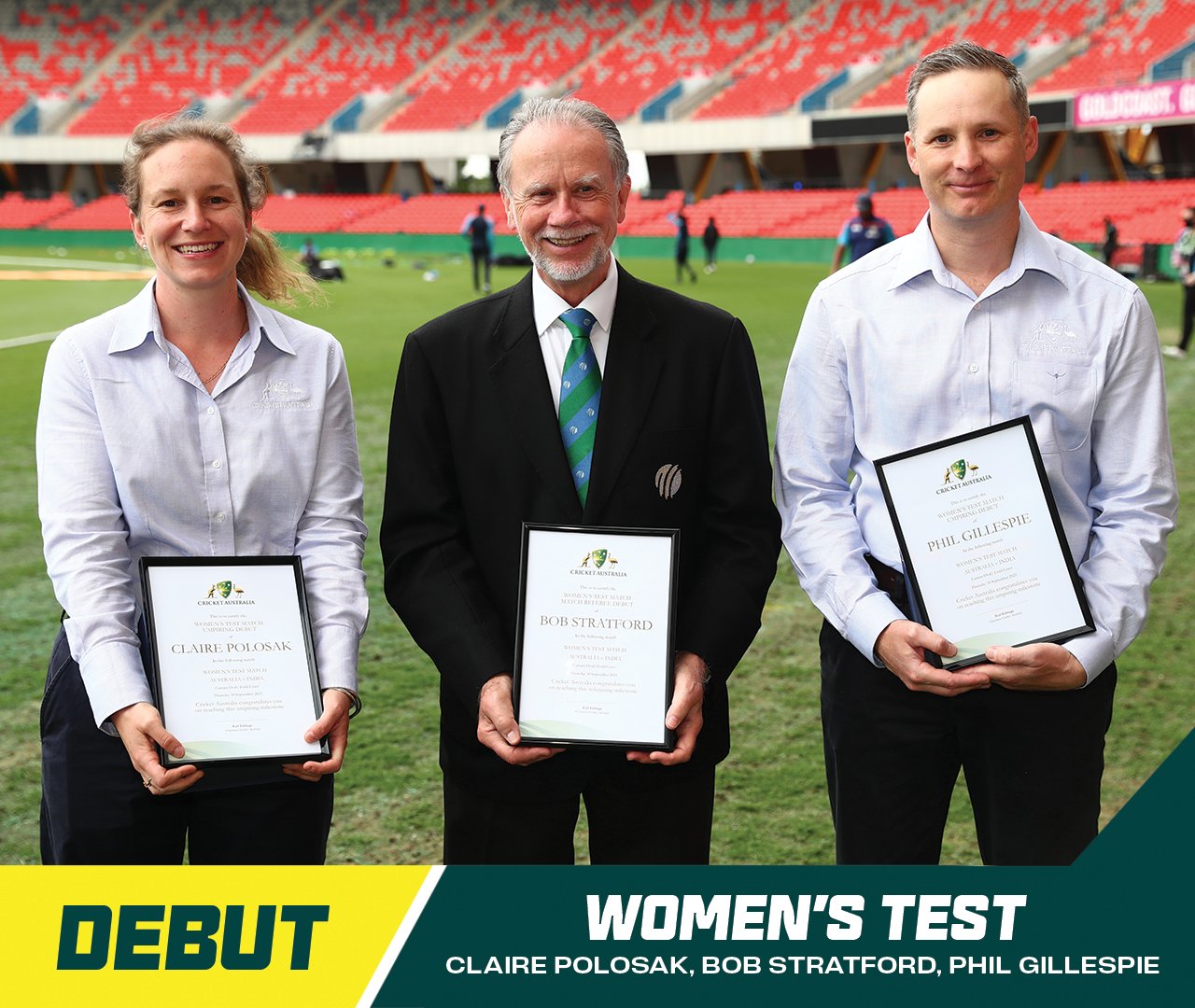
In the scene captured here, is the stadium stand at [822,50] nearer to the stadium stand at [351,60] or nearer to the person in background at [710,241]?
the person in background at [710,241]

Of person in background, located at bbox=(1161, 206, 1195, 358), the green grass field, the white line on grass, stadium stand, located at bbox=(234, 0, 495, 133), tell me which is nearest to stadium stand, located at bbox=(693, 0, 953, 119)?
stadium stand, located at bbox=(234, 0, 495, 133)

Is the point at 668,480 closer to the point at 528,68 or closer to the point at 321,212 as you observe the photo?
the point at 321,212

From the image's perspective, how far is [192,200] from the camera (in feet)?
7.63

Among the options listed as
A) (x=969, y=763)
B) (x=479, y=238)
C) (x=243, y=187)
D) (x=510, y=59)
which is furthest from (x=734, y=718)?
(x=510, y=59)

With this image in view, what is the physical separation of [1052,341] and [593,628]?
1.10m

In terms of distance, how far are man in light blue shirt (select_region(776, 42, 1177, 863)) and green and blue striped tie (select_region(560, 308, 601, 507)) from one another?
1.47 ft

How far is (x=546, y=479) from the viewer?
7.84 ft

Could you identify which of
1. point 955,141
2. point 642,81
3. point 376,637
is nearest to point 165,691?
point 955,141

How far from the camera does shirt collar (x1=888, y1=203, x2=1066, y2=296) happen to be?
2447 millimetres

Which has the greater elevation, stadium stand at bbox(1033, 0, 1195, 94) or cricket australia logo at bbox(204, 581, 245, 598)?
stadium stand at bbox(1033, 0, 1195, 94)

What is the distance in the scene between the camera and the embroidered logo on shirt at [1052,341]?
2.43m

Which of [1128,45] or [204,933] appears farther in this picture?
[1128,45]

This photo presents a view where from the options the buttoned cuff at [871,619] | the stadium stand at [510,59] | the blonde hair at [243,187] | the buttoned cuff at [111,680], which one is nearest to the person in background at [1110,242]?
the buttoned cuff at [871,619]

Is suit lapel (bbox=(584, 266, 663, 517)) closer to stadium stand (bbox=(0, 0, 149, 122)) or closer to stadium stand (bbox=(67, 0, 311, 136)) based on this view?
stadium stand (bbox=(67, 0, 311, 136))
